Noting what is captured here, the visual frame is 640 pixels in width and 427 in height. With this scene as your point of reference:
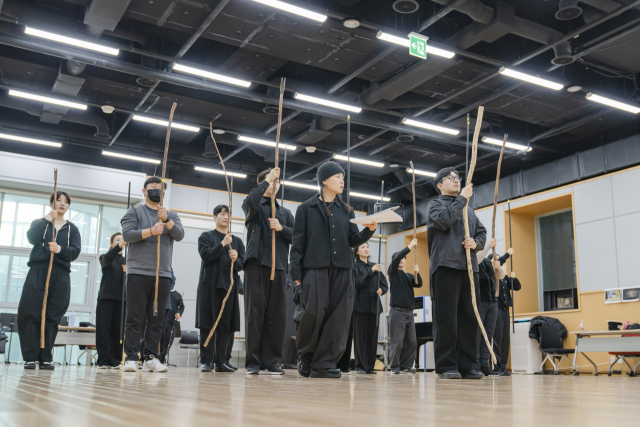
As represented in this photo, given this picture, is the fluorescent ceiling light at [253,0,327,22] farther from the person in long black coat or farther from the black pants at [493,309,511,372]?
the black pants at [493,309,511,372]

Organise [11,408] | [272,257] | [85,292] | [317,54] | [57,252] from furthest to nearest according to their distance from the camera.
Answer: [85,292] < [317,54] < [57,252] < [272,257] < [11,408]

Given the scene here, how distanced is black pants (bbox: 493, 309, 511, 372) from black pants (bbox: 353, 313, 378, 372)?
1377mm

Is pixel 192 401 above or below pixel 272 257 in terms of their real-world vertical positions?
below

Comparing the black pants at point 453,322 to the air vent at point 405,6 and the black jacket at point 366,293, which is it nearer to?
the black jacket at point 366,293

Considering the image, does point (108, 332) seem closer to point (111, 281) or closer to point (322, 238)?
point (111, 281)

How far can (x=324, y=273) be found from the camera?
12.3 ft

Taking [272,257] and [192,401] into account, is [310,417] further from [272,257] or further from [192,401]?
[272,257]

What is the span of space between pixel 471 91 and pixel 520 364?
4.96 metres

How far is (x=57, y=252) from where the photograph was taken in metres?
4.77

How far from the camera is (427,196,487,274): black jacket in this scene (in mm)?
3760

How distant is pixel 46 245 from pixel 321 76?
5.55m

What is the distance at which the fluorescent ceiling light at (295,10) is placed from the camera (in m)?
6.53

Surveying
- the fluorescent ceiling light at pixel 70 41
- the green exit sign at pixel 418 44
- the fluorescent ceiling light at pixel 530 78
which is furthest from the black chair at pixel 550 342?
the fluorescent ceiling light at pixel 70 41

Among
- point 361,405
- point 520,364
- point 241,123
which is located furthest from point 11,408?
point 520,364
